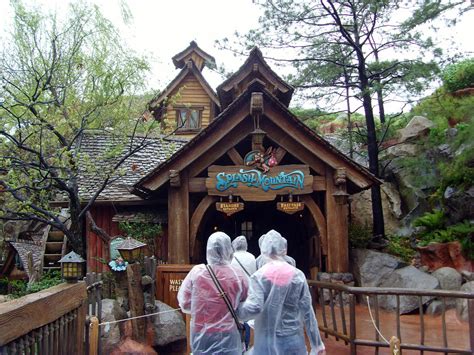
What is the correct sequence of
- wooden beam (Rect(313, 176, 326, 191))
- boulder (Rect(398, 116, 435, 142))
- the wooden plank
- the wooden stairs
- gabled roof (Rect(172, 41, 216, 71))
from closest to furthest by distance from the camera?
1. the wooden plank
2. wooden beam (Rect(313, 176, 326, 191))
3. the wooden stairs
4. boulder (Rect(398, 116, 435, 142))
5. gabled roof (Rect(172, 41, 216, 71))

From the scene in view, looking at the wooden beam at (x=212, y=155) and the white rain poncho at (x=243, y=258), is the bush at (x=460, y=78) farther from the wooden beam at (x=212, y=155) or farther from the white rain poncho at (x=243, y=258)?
the white rain poncho at (x=243, y=258)

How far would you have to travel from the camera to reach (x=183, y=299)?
477 centimetres

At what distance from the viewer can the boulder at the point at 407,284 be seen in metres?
10.3

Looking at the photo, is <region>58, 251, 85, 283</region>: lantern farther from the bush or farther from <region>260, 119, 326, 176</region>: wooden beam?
the bush

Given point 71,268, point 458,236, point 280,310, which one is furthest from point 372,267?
point 71,268

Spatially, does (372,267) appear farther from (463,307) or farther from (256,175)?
(256,175)

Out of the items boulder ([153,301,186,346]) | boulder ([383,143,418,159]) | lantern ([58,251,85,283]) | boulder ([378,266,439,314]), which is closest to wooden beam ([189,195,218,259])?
boulder ([153,301,186,346])

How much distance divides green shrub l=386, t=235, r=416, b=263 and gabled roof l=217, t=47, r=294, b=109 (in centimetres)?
532

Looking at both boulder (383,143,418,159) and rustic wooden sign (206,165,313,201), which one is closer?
rustic wooden sign (206,165,313,201)

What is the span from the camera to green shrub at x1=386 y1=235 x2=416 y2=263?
517 inches

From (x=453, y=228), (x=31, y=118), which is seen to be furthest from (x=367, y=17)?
(x=31, y=118)

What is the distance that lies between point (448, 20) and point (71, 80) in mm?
9719

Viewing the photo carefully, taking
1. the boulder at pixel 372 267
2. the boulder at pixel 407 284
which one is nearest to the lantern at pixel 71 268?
the boulder at pixel 407 284

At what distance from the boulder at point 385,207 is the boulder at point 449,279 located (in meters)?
4.40
